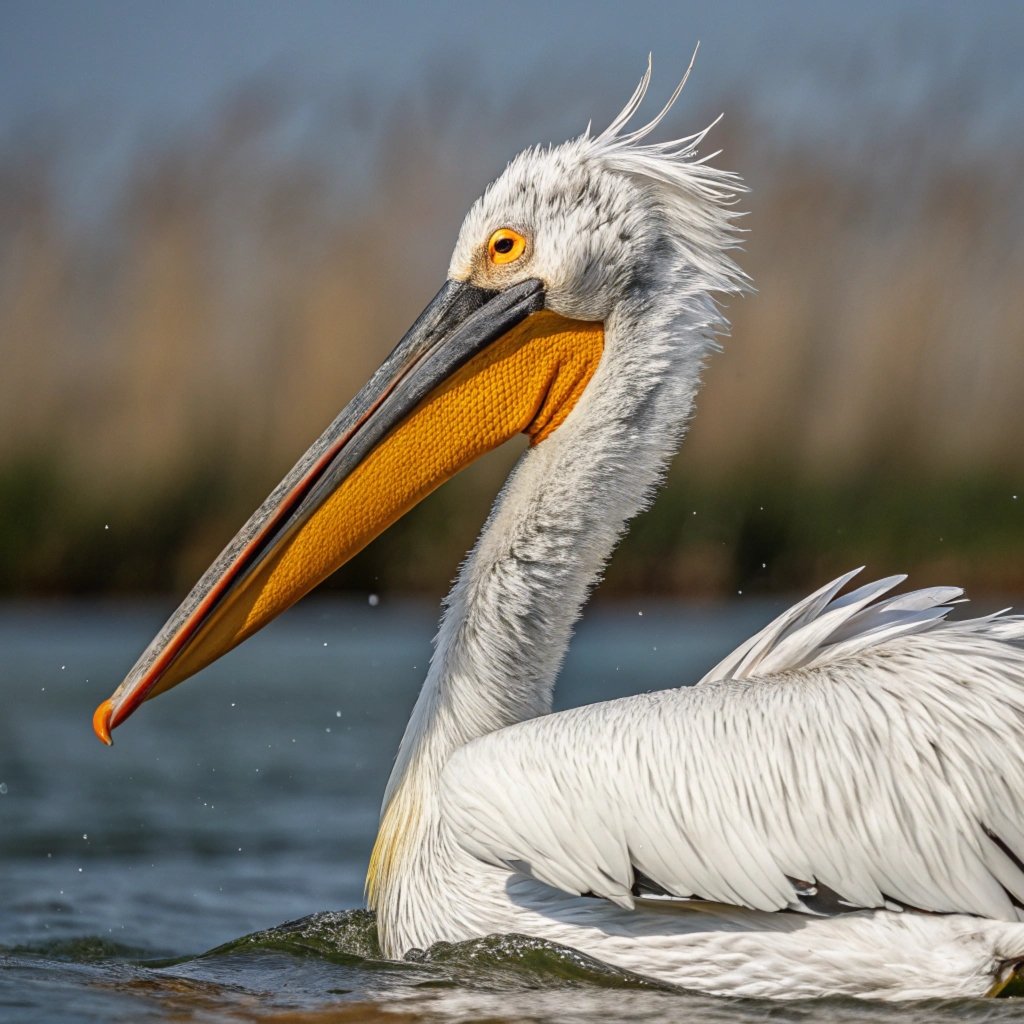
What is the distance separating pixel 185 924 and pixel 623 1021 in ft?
8.32

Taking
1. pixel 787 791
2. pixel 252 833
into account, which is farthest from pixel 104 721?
pixel 252 833

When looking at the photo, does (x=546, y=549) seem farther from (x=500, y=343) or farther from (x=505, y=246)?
(x=505, y=246)

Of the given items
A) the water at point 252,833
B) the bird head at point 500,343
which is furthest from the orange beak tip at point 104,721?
the water at point 252,833

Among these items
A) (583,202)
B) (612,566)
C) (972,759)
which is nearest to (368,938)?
(972,759)

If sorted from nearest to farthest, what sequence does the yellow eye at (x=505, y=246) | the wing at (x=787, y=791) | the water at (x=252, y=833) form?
the wing at (x=787, y=791)
the water at (x=252, y=833)
the yellow eye at (x=505, y=246)

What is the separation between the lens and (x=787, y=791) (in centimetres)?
374

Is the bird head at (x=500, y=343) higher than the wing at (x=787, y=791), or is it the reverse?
the bird head at (x=500, y=343)

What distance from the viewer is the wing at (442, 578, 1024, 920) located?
3672 mm

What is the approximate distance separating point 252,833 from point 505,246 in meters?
3.56

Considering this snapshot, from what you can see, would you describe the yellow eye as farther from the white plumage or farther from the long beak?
the white plumage

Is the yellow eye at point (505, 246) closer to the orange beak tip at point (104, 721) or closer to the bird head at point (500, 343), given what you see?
the bird head at point (500, 343)

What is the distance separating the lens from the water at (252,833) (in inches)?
149

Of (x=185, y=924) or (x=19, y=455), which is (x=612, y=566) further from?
(x=185, y=924)

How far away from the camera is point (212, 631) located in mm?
4234
